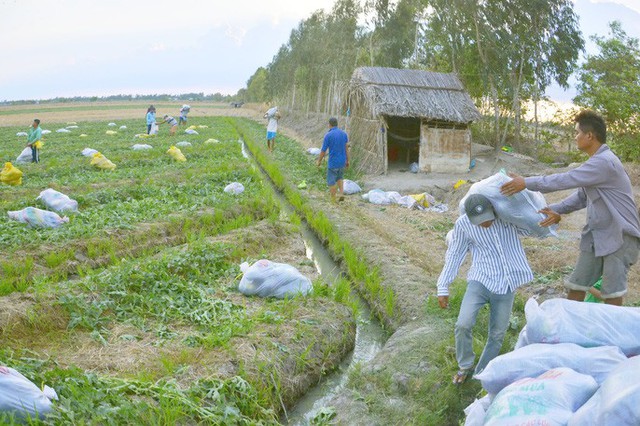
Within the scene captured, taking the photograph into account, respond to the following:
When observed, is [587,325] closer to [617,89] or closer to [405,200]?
[405,200]

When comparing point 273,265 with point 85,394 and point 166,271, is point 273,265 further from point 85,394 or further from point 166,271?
point 85,394

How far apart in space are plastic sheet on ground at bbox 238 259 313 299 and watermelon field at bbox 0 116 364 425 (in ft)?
0.41

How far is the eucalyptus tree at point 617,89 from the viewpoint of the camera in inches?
536

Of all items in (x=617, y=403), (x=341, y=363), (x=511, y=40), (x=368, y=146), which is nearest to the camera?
(x=617, y=403)

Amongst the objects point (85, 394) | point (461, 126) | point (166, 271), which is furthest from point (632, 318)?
point (461, 126)

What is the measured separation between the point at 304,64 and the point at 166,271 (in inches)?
1419

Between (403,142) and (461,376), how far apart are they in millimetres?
13842

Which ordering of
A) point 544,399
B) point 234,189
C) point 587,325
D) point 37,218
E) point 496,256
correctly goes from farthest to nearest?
1. point 234,189
2. point 37,218
3. point 496,256
4. point 587,325
5. point 544,399

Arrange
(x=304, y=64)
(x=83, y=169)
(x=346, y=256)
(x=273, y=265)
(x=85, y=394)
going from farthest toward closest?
(x=304, y=64), (x=83, y=169), (x=346, y=256), (x=273, y=265), (x=85, y=394)

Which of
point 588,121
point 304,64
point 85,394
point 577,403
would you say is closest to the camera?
point 577,403

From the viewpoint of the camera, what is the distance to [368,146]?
603 inches

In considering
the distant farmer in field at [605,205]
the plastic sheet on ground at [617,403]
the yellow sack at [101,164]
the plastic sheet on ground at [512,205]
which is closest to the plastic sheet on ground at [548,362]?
the plastic sheet on ground at [617,403]

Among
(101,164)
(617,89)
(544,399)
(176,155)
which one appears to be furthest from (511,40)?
(544,399)

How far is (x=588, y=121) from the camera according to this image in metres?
3.73
